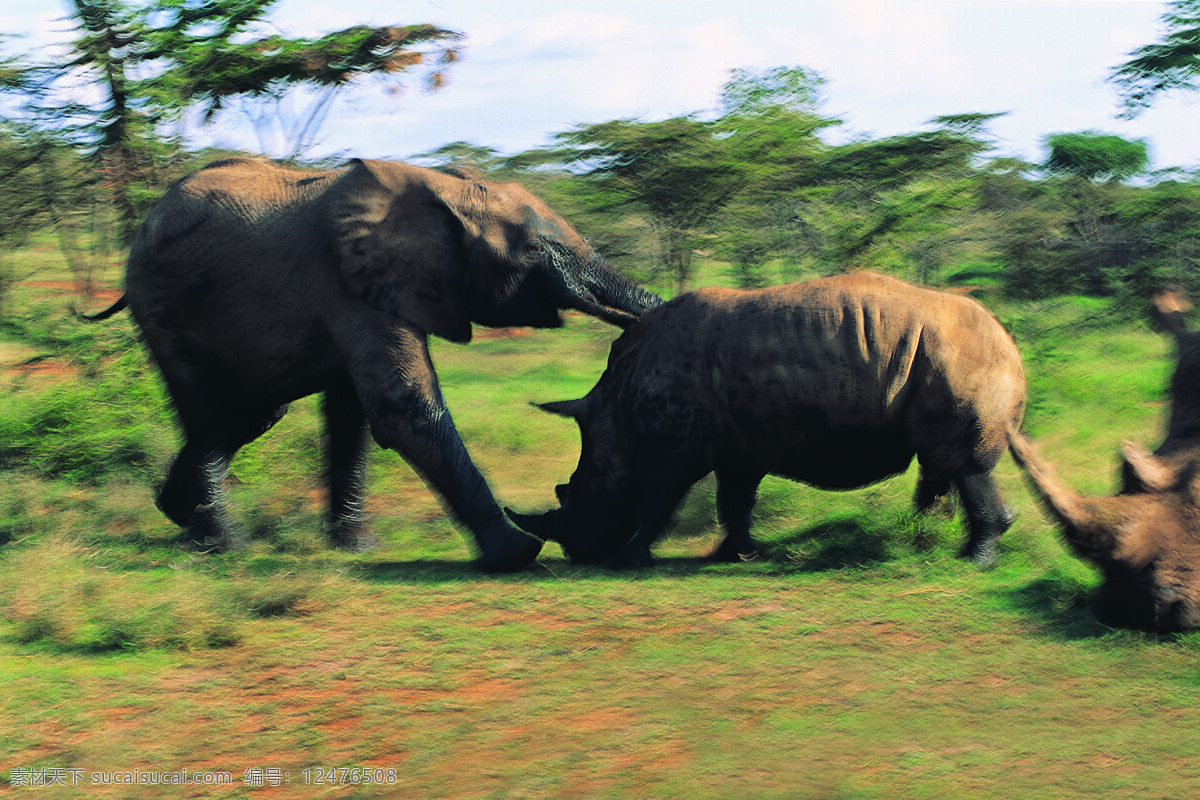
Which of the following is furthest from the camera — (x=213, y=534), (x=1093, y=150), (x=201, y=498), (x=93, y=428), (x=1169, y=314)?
(x=1093, y=150)

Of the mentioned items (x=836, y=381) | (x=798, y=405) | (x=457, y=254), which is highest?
(x=457, y=254)

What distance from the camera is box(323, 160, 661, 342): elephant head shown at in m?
7.42

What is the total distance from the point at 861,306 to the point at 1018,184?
1296 centimetres

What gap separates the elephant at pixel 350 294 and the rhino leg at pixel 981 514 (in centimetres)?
227

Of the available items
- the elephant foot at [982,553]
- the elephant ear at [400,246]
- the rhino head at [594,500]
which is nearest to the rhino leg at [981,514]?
the elephant foot at [982,553]

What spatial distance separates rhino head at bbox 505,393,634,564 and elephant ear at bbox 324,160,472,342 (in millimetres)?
881

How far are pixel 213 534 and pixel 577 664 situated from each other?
3.47 meters

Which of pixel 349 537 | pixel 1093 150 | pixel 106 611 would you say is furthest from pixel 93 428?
pixel 1093 150

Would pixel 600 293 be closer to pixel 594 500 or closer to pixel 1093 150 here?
pixel 594 500

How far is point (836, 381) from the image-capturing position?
6902mm

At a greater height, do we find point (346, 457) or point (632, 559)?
point (346, 457)

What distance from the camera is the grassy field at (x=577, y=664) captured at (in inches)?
169

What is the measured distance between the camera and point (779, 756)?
14.4ft

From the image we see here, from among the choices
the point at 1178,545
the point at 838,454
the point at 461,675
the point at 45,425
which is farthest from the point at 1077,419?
the point at 45,425
